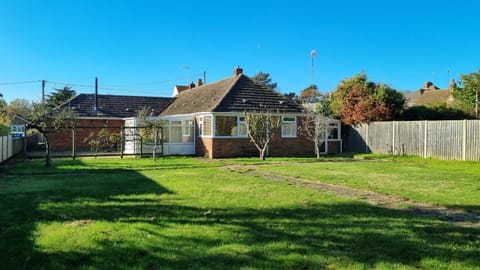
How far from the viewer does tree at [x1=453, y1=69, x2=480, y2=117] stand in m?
29.7

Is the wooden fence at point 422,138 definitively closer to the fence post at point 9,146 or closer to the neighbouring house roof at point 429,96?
the fence post at point 9,146

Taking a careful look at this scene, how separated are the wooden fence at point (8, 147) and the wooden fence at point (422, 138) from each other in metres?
19.6

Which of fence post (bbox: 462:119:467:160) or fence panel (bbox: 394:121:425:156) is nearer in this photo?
fence post (bbox: 462:119:467:160)

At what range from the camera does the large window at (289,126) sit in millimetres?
23859

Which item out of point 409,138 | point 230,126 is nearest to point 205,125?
point 230,126

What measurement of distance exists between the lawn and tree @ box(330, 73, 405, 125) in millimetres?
16776

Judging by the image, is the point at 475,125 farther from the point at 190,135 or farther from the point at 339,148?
the point at 190,135

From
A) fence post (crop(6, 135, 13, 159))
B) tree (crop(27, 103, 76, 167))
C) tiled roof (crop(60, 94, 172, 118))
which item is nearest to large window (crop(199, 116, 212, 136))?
tree (crop(27, 103, 76, 167))

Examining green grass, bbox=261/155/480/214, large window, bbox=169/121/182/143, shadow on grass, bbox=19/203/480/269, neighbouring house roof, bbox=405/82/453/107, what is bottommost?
shadow on grass, bbox=19/203/480/269

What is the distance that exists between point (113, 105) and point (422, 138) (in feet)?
74.7

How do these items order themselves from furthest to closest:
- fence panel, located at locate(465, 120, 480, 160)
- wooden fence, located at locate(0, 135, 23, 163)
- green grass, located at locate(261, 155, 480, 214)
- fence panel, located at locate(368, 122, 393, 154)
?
fence panel, located at locate(368, 122, 393, 154)
fence panel, located at locate(465, 120, 480, 160)
wooden fence, located at locate(0, 135, 23, 163)
green grass, located at locate(261, 155, 480, 214)

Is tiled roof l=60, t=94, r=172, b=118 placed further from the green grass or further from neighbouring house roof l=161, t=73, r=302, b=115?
the green grass

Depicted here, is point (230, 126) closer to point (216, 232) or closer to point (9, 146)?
point (9, 146)

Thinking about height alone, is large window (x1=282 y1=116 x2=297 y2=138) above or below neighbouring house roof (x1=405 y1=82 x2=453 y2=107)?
below
